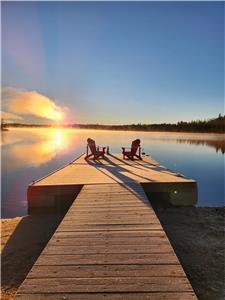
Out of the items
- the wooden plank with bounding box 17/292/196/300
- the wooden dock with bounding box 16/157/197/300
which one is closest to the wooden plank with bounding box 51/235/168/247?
the wooden dock with bounding box 16/157/197/300

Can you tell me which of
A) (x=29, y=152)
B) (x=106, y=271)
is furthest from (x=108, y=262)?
(x=29, y=152)

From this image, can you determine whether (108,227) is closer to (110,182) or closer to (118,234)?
(118,234)

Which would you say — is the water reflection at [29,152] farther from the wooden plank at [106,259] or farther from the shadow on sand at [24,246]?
the wooden plank at [106,259]

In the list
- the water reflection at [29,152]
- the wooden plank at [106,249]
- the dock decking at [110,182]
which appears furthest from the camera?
the water reflection at [29,152]

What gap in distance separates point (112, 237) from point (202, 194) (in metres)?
7.97

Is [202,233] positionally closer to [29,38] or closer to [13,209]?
[13,209]

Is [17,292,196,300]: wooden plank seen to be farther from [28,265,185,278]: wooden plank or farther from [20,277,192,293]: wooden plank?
[28,265,185,278]: wooden plank

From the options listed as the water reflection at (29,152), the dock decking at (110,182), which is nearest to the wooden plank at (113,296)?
the dock decking at (110,182)

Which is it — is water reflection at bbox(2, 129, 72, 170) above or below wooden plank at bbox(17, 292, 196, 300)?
above

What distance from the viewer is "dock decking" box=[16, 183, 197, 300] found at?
241 centimetres

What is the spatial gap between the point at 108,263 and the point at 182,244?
2.81 meters

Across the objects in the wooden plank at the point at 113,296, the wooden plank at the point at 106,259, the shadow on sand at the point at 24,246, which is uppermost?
the wooden plank at the point at 106,259

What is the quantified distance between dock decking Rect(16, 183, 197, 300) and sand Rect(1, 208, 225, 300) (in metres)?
1.09

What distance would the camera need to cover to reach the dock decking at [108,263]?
7.92 ft
